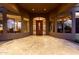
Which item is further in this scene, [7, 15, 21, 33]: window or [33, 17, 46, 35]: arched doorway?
[33, 17, 46, 35]: arched doorway

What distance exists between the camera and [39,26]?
100ft

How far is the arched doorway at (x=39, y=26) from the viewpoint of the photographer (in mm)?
30078

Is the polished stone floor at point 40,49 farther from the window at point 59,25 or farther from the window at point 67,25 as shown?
the window at point 59,25

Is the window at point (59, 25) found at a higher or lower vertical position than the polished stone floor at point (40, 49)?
higher

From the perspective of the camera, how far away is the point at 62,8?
2011 centimetres

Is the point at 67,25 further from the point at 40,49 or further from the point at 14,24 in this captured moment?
the point at 40,49

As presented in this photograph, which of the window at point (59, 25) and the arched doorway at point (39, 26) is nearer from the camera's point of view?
the window at point (59, 25)

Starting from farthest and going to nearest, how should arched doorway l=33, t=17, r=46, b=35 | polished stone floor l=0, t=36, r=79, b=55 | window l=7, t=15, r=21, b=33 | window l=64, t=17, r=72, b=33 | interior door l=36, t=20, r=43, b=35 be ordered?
1. interior door l=36, t=20, r=43, b=35
2. arched doorway l=33, t=17, r=46, b=35
3. window l=7, t=15, r=21, b=33
4. window l=64, t=17, r=72, b=33
5. polished stone floor l=0, t=36, r=79, b=55

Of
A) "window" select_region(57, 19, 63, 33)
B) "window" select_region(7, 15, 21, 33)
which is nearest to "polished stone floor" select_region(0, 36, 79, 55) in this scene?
"window" select_region(7, 15, 21, 33)

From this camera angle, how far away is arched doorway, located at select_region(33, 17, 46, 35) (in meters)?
30.1

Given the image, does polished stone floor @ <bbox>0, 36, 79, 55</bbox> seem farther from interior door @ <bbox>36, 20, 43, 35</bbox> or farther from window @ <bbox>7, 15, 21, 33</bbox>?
interior door @ <bbox>36, 20, 43, 35</bbox>

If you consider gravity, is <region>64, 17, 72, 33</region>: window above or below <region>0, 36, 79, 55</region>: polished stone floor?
above

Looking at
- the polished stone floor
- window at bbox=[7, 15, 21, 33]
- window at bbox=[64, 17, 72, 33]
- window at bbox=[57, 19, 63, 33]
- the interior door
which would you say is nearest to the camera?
the polished stone floor

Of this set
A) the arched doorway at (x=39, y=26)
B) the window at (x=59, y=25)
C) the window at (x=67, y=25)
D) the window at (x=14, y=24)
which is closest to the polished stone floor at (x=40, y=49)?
the window at (x=67, y=25)
